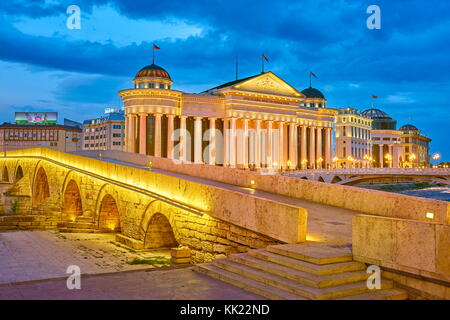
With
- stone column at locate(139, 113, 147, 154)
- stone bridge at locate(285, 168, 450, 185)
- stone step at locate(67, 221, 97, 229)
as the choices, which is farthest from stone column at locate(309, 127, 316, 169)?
stone step at locate(67, 221, 97, 229)

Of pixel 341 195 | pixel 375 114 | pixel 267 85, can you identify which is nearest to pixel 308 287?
pixel 341 195

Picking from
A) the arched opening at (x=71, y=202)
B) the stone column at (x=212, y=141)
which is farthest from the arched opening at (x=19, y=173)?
the stone column at (x=212, y=141)

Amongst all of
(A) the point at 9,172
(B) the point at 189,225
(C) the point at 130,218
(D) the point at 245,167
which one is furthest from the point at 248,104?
(B) the point at 189,225

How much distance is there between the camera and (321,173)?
55.9m

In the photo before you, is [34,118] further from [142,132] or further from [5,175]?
[142,132]

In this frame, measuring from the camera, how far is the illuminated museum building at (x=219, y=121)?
59062mm

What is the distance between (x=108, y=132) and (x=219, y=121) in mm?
43165

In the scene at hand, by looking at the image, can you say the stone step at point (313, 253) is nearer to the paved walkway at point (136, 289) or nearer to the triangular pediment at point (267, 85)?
the paved walkway at point (136, 289)

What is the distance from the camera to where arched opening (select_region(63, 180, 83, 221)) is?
3005 cm

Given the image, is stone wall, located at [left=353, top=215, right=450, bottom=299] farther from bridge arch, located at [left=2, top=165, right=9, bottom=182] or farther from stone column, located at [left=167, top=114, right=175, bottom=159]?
bridge arch, located at [left=2, top=165, right=9, bottom=182]

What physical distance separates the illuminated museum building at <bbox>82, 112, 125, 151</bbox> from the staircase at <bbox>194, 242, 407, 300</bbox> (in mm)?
90571

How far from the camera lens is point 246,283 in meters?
7.82
